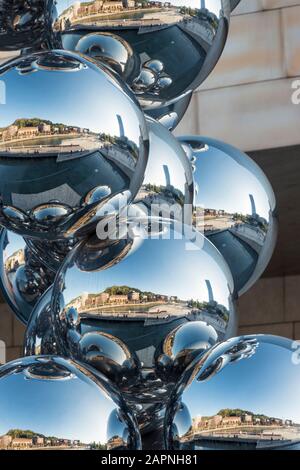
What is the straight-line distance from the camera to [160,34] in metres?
1.38

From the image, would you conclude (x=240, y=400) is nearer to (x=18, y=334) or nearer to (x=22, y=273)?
(x=22, y=273)

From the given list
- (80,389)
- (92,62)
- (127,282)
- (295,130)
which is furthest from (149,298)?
(295,130)

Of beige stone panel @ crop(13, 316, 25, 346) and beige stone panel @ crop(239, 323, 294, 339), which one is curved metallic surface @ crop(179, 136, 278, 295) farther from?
beige stone panel @ crop(13, 316, 25, 346)

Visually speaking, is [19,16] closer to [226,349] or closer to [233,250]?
[233,250]

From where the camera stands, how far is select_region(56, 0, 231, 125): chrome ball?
135 centimetres

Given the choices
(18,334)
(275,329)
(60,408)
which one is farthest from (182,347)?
(18,334)

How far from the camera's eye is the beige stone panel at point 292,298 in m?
6.07

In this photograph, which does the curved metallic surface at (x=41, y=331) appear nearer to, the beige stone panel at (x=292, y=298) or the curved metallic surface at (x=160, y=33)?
the curved metallic surface at (x=160, y=33)

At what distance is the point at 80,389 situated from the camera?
1.10 metres

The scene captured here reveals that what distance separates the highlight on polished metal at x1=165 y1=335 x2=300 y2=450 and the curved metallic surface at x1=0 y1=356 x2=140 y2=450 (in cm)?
6

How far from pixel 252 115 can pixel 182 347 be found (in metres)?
3.49

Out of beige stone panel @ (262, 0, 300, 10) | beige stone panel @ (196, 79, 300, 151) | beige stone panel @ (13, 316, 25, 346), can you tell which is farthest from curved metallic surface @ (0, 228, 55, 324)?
beige stone panel @ (13, 316, 25, 346)
